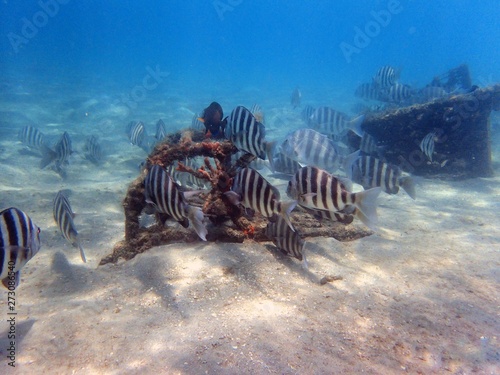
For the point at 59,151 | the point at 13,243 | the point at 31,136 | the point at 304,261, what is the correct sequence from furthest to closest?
the point at 31,136 → the point at 59,151 → the point at 304,261 → the point at 13,243

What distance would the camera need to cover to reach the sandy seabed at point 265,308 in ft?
7.70

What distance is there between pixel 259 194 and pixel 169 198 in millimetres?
921

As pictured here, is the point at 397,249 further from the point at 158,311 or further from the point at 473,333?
the point at 158,311

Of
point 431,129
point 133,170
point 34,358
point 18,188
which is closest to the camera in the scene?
point 34,358

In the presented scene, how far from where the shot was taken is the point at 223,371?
2.14m

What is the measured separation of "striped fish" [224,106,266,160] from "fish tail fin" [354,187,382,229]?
59.1 inches

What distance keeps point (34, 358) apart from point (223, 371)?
1530 mm

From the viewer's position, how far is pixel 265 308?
2988mm

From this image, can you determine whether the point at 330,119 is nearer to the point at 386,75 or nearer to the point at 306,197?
the point at 386,75

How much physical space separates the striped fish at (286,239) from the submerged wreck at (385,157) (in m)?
0.46

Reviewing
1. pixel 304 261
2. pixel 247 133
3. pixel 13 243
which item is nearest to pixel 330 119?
pixel 247 133

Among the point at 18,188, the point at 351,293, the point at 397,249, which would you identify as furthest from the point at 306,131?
the point at 18,188

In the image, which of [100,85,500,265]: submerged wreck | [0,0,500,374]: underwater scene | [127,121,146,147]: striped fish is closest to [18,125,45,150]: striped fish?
[0,0,500,374]: underwater scene

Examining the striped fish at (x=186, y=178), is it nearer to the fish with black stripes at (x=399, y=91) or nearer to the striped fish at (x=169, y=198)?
the striped fish at (x=169, y=198)
